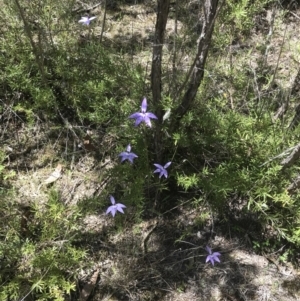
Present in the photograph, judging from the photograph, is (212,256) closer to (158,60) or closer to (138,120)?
(138,120)

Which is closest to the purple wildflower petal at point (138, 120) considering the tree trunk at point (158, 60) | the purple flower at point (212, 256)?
the tree trunk at point (158, 60)

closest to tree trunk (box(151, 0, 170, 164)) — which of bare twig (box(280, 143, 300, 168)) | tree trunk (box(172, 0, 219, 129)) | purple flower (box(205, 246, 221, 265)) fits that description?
tree trunk (box(172, 0, 219, 129))

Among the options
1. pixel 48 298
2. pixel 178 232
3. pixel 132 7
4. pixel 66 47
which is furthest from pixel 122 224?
pixel 132 7

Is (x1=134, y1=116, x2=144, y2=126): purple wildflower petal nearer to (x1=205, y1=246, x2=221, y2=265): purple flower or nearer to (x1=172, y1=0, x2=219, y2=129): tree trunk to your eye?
(x1=172, y1=0, x2=219, y2=129): tree trunk

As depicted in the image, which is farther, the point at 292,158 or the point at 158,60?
the point at 292,158

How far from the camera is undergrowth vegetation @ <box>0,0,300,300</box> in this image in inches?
97.6

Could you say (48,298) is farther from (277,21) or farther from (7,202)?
(277,21)

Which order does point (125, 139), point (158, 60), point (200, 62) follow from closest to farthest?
point (158, 60) < point (200, 62) < point (125, 139)

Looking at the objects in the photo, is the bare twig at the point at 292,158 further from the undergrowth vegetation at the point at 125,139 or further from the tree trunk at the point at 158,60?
the tree trunk at the point at 158,60

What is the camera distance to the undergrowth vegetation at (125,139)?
8.13 ft

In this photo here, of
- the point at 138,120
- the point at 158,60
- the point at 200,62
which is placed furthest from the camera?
the point at 200,62

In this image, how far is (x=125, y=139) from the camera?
283 cm

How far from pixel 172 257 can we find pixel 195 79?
110 centimetres

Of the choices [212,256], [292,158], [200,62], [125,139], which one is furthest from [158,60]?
[212,256]
